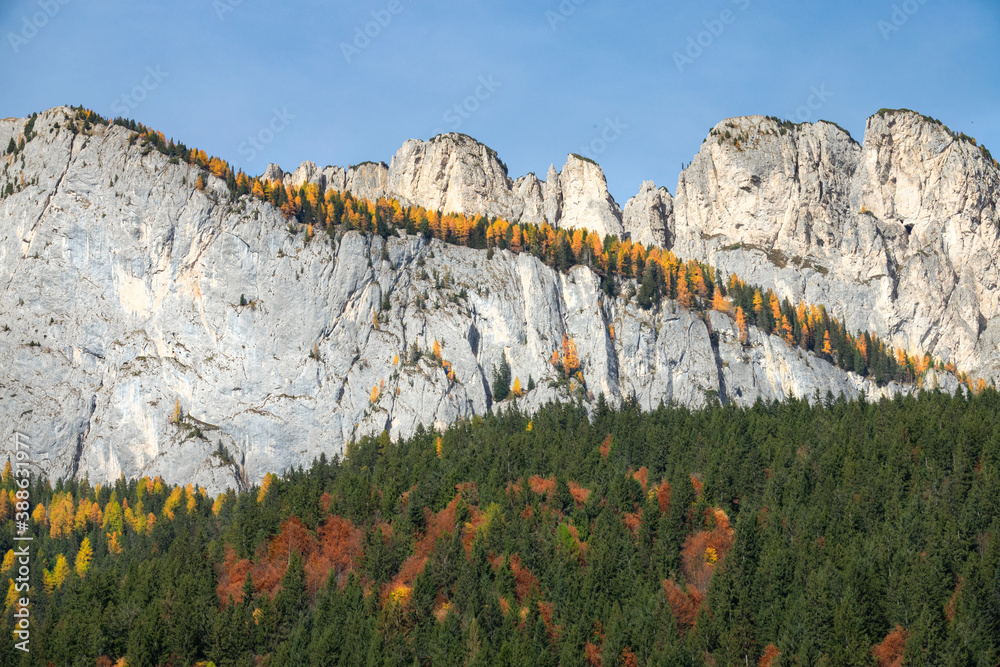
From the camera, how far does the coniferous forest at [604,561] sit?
227 ft

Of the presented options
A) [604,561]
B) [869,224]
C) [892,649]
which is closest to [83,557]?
[604,561]

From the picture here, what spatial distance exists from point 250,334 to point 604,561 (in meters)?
81.3

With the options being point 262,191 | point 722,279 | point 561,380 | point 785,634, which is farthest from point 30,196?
point 785,634

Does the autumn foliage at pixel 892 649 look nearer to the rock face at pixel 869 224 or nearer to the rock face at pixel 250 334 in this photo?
the rock face at pixel 250 334

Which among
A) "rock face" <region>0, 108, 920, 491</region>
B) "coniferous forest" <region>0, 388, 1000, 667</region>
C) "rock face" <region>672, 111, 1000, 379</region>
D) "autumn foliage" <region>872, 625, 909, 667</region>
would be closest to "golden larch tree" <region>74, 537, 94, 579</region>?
"coniferous forest" <region>0, 388, 1000, 667</region>

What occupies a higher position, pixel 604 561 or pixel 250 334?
pixel 250 334

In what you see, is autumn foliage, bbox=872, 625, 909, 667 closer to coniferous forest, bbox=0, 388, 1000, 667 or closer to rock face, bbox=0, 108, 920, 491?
coniferous forest, bbox=0, 388, 1000, 667

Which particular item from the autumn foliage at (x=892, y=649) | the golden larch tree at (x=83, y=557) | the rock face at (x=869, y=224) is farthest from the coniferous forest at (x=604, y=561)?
the rock face at (x=869, y=224)

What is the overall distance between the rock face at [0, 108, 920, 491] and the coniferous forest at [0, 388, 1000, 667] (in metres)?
33.9

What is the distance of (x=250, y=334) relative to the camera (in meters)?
142

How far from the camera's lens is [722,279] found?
17888cm

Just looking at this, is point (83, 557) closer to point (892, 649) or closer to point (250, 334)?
point (250, 334)

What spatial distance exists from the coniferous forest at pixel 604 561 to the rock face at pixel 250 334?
3386 centimetres

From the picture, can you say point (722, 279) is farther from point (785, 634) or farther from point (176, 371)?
point (785, 634)
